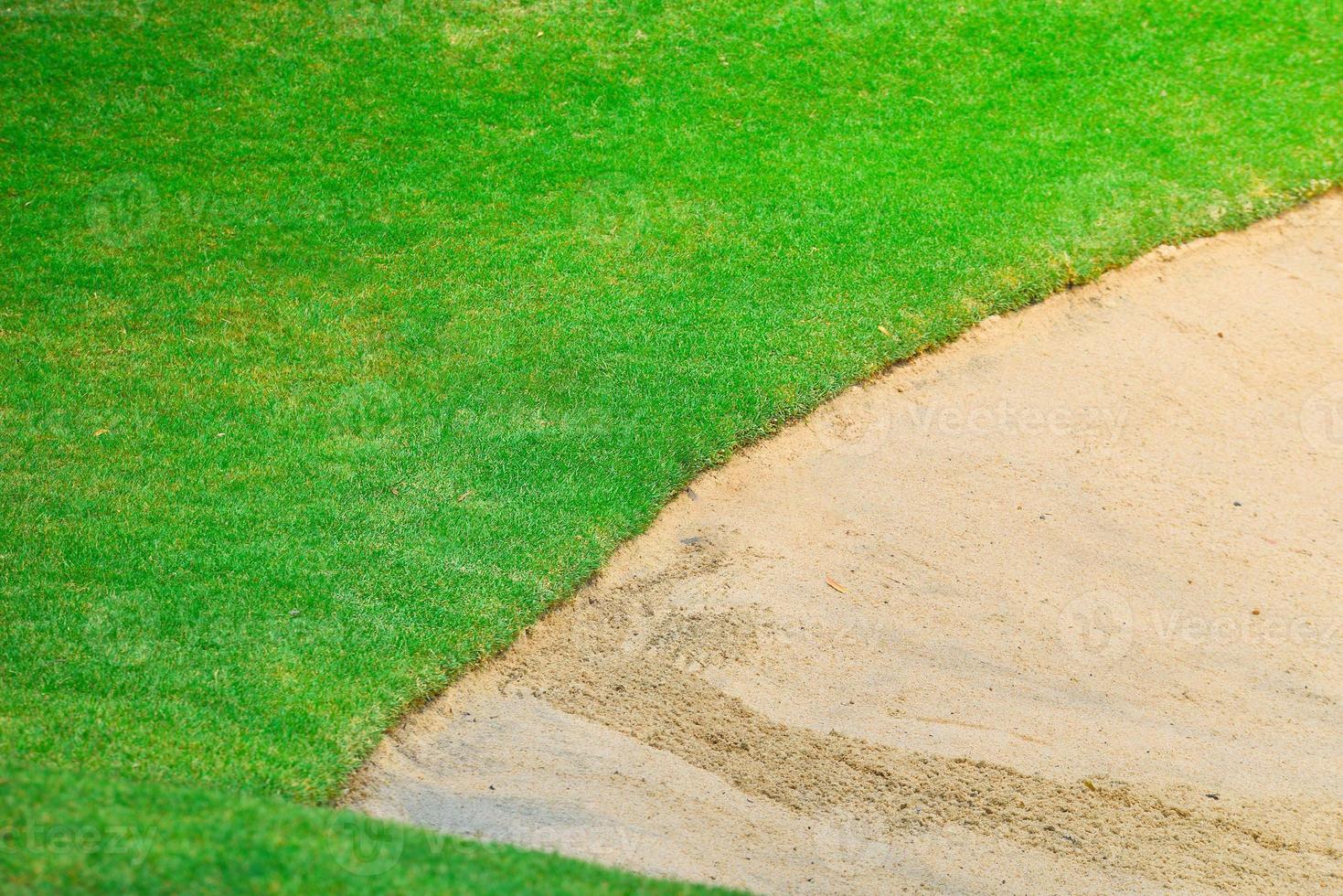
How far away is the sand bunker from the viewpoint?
21.5 ft

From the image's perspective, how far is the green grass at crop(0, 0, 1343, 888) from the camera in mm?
7039

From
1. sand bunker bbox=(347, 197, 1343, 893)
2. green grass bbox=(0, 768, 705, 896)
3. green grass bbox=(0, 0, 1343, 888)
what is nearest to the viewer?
green grass bbox=(0, 768, 705, 896)

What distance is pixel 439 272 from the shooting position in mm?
10594

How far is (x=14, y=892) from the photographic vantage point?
4418 mm

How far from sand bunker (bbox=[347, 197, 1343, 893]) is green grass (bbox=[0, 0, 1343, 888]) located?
0.44 meters

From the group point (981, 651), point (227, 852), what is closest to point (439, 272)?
point (981, 651)

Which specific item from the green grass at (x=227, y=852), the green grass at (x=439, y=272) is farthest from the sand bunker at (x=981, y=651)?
the green grass at (x=227, y=852)

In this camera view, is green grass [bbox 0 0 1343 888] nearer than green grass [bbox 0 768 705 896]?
No

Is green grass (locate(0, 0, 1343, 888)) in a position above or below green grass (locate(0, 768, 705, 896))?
above

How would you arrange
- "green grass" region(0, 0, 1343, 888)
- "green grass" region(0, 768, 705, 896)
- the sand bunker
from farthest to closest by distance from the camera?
"green grass" region(0, 0, 1343, 888)
the sand bunker
"green grass" region(0, 768, 705, 896)

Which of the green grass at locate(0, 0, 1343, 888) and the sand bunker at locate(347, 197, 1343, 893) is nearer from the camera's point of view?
the sand bunker at locate(347, 197, 1343, 893)

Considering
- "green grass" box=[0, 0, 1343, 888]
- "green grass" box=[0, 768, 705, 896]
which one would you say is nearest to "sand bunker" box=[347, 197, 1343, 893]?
"green grass" box=[0, 0, 1343, 888]

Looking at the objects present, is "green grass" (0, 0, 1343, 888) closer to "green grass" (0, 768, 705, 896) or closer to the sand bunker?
"green grass" (0, 768, 705, 896)

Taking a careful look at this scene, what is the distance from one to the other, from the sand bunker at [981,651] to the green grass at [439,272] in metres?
0.44
